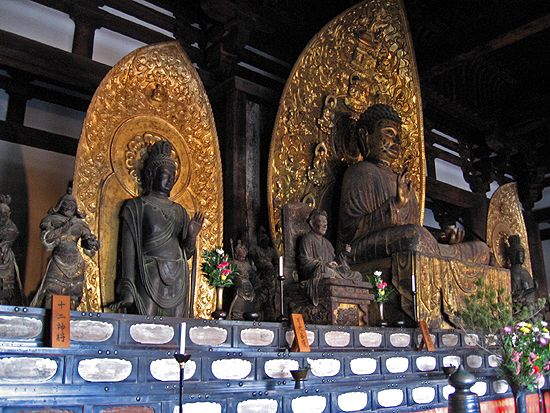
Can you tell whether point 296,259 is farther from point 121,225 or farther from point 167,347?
point 167,347

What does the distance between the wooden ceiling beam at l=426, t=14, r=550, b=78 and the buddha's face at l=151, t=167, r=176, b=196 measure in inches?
149

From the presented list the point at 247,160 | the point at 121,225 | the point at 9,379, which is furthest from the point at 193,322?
the point at 247,160

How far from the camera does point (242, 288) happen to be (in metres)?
4.45

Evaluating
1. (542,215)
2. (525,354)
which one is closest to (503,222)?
(542,215)

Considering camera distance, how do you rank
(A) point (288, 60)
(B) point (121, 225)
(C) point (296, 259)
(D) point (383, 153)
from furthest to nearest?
1. (A) point (288, 60)
2. (D) point (383, 153)
3. (C) point (296, 259)
4. (B) point (121, 225)

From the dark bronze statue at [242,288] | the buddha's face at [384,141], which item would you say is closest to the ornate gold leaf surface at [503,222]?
the buddha's face at [384,141]

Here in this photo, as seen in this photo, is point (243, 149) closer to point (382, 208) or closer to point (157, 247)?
point (382, 208)

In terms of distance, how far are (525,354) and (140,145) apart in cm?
294

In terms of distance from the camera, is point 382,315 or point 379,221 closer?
point 382,315

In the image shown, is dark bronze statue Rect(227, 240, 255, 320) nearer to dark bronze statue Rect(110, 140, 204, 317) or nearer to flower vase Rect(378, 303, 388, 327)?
dark bronze statue Rect(110, 140, 204, 317)

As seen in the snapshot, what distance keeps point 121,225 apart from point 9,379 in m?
1.81

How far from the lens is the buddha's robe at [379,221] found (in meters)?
5.00

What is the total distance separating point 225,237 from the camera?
16.8ft

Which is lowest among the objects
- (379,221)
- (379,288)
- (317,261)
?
(379,288)
